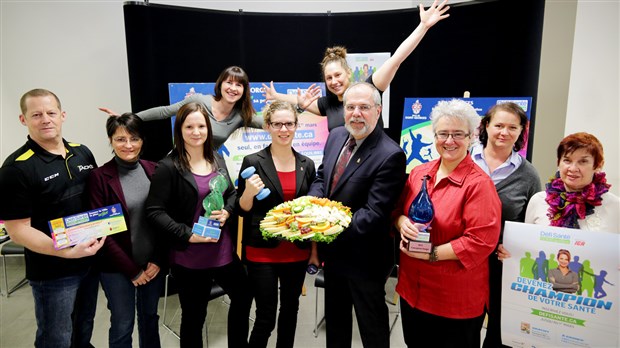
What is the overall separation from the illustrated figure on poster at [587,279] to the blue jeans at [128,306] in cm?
247

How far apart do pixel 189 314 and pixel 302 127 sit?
2.51m

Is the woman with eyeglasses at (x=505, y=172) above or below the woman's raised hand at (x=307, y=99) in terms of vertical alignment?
below

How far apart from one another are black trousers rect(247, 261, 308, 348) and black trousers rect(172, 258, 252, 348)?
104mm

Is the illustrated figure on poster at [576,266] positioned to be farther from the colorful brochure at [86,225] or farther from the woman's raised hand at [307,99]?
the colorful brochure at [86,225]

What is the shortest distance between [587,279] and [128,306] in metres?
2.66

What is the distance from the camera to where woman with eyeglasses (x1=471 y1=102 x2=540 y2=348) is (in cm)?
205

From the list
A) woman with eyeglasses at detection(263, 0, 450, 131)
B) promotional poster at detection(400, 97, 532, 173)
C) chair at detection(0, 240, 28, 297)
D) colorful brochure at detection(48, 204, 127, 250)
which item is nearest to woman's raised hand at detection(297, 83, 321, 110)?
woman with eyeglasses at detection(263, 0, 450, 131)

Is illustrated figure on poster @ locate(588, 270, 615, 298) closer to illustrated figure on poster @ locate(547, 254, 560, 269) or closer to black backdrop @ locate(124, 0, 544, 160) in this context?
illustrated figure on poster @ locate(547, 254, 560, 269)

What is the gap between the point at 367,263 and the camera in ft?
6.70

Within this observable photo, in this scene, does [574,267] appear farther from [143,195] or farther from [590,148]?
[143,195]

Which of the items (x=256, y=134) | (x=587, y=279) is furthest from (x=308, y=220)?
(x=256, y=134)

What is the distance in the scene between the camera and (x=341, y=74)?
2852 millimetres

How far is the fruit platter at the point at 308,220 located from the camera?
187 cm

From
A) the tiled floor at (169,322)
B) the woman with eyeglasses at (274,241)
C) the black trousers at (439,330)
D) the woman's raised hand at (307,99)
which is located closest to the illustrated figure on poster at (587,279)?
the black trousers at (439,330)
